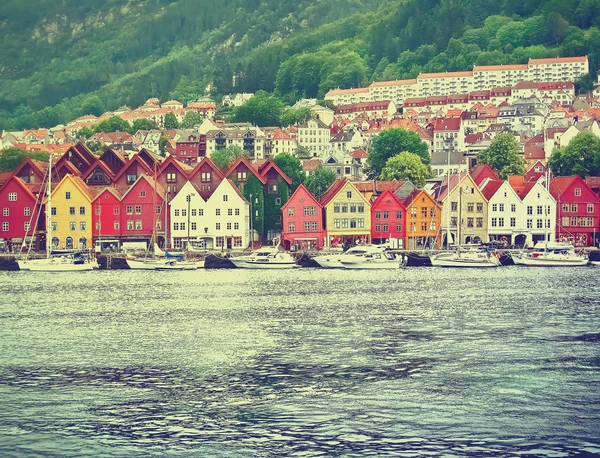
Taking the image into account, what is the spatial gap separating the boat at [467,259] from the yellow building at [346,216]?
1399cm

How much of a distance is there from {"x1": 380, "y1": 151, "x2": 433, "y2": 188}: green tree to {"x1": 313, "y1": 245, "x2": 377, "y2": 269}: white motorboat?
31.3 metres

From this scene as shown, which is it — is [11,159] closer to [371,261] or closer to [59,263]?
[59,263]

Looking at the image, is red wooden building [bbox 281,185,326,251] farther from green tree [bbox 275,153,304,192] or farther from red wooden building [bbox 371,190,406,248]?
green tree [bbox 275,153,304,192]

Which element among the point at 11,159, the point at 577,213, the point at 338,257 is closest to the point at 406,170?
the point at 577,213

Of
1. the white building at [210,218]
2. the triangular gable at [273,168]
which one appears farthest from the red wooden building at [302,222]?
the triangular gable at [273,168]

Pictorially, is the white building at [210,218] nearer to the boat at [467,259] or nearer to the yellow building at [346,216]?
the yellow building at [346,216]

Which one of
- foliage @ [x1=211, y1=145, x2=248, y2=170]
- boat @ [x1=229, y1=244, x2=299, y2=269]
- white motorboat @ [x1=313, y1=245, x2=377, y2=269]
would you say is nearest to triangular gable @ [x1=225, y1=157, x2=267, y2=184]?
boat @ [x1=229, y1=244, x2=299, y2=269]

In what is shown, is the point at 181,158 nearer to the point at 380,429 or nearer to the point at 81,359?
the point at 81,359

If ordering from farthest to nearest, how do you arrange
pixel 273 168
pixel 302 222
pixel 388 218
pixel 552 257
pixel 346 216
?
→ pixel 273 168
pixel 388 218
pixel 346 216
pixel 302 222
pixel 552 257

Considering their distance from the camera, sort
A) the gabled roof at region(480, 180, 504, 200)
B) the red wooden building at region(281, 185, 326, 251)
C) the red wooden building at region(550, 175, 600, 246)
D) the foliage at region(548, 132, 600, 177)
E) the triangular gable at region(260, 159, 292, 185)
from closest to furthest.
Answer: the red wooden building at region(281, 185, 326, 251) < the red wooden building at region(550, 175, 600, 246) < the gabled roof at region(480, 180, 504, 200) < the triangular gable at region(260, 159, 292, 185) < the foliage at region(548, 132, 600, 177)

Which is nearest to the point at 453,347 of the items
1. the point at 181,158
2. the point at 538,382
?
the point at 538,382

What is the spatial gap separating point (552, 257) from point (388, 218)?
20.4 m

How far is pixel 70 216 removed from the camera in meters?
115

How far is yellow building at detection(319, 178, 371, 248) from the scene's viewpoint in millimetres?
116062
